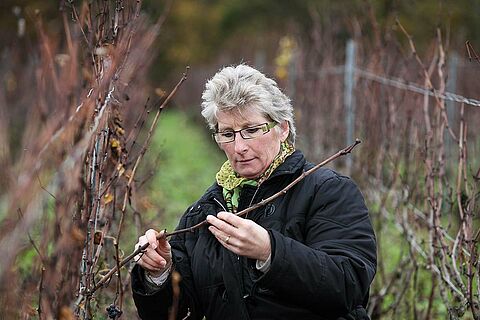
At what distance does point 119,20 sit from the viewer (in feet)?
9.43

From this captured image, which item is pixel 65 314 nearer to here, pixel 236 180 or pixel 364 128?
pixel 236 180

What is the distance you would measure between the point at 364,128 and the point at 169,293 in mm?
3759

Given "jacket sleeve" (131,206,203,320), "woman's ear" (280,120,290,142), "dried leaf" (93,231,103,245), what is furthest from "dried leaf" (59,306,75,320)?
"woman's ear" (280,120,290,142)

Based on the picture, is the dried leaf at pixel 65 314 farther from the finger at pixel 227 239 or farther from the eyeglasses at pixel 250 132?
the eyeglasses at pixel 250 132

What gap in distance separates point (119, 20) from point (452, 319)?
5.75 ft

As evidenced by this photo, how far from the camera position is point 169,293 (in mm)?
2764

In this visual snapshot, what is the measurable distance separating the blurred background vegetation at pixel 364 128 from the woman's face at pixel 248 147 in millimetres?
480

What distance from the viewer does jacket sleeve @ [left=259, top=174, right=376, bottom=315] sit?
237cm

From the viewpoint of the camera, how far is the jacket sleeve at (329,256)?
237 centimetres

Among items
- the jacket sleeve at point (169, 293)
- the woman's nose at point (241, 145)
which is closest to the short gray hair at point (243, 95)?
the woman's nose at point (241, 145)

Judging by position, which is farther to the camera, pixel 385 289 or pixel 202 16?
pixel 202 16

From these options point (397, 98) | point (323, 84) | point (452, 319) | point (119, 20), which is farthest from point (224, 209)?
point (323, 84)

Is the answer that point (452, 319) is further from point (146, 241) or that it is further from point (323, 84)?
point (323, 84)

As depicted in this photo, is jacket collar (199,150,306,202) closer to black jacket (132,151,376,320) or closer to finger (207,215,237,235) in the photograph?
black jacket (132,151,376,320)
